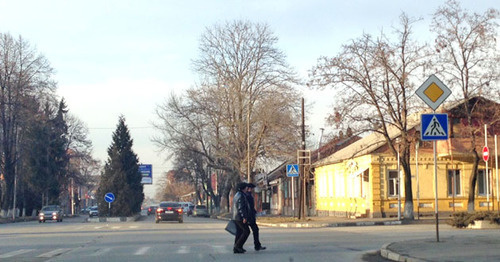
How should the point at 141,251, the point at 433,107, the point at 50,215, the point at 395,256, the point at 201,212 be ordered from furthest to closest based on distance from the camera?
1. the point at 201,212
2. the point at 50,215
3. the point at 141,251
4. the point at 433,107
5. the point at 395,256

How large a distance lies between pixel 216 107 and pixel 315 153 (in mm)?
14139

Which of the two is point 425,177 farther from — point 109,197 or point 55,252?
point 55,252

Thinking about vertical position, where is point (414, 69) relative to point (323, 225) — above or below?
above

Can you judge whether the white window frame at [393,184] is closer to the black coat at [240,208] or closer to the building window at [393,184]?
the building window at [393,184]

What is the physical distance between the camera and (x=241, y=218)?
17.3 meters

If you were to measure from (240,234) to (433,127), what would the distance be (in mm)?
5532

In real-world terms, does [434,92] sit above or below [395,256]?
above

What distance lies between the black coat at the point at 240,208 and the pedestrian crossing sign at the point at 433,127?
479 cm

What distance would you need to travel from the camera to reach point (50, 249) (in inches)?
774

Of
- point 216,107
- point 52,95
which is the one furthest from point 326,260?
point 52,95

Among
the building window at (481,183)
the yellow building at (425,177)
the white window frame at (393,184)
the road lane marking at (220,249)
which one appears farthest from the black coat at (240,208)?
the building window at (481,183)

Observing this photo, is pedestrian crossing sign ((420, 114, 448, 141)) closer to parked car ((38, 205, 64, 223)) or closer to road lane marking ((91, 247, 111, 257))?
road lane marking ((91, 247, 111, 257))

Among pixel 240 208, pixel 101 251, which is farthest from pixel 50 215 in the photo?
pixel 240 208

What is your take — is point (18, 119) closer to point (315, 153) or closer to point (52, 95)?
point (52, 95)
